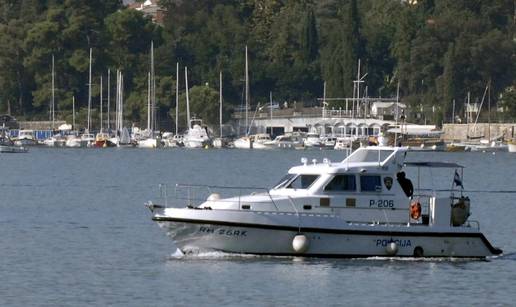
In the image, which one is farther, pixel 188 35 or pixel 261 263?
pixel 188 35

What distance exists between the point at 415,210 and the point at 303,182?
3069 mm

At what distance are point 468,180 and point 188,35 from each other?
302 feet

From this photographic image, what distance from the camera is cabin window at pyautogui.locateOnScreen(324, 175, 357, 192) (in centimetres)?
4961

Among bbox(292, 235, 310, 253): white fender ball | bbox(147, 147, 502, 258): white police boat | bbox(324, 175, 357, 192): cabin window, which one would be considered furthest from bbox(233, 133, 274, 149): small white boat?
bbox(292, 235, 310, 253): white fender ball

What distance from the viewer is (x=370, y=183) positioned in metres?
50.0

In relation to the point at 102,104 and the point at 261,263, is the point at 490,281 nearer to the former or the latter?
the point at 261,263

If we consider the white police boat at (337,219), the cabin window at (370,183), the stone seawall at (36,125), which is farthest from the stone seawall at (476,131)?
the cabin window at (370,183)

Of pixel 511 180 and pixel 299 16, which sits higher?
pixel 299 16

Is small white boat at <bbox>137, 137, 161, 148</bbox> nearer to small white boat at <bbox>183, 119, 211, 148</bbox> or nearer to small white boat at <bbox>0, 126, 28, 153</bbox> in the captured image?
small white boat at <bbox>183, 119, 211, 148</bbox>

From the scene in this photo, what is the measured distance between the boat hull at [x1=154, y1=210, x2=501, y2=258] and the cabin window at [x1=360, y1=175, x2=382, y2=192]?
1313 mm

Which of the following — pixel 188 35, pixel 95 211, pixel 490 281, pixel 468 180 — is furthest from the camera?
pixel 188 35

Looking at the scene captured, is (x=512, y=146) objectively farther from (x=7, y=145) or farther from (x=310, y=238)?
(x=310, y=238)

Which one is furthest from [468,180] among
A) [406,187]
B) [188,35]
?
[188,35]

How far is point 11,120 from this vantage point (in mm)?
175250
